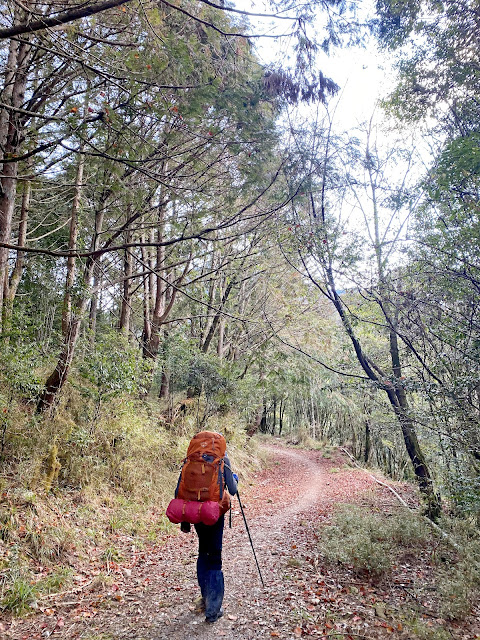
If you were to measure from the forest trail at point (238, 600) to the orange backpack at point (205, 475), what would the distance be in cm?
113

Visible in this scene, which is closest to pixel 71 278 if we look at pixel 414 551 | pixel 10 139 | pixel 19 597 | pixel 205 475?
pixel 10 139

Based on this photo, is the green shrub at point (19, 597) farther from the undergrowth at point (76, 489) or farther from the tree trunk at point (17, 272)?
the tree trunk at point (17, 272)

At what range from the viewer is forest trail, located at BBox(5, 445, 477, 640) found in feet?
11.4

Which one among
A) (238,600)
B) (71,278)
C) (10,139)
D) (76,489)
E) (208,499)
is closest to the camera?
(208,499)

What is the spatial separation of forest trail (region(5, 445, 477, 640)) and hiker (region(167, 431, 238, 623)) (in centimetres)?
25

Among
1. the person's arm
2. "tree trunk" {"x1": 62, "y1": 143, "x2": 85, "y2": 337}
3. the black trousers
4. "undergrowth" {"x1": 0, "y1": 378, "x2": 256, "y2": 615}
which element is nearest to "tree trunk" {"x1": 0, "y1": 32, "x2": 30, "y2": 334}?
"tree trunk" {"x1": 62, "y1": 143, "x2": 85, "y2": 337}

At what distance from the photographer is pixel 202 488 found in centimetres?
355

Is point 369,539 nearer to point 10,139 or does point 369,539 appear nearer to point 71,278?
point 71,278

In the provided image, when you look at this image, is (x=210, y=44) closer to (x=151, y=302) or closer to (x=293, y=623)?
(x=293, y=623)

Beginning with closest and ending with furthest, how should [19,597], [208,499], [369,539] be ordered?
[208,499] → [19,597] → [369,539]

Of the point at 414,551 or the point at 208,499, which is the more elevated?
the point at 208,499

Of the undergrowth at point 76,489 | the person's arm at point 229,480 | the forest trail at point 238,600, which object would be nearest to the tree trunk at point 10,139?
the undergrowth at point 76,489

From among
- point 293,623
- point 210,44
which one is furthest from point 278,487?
point 210,44

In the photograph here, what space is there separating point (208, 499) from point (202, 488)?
0.11 meters
